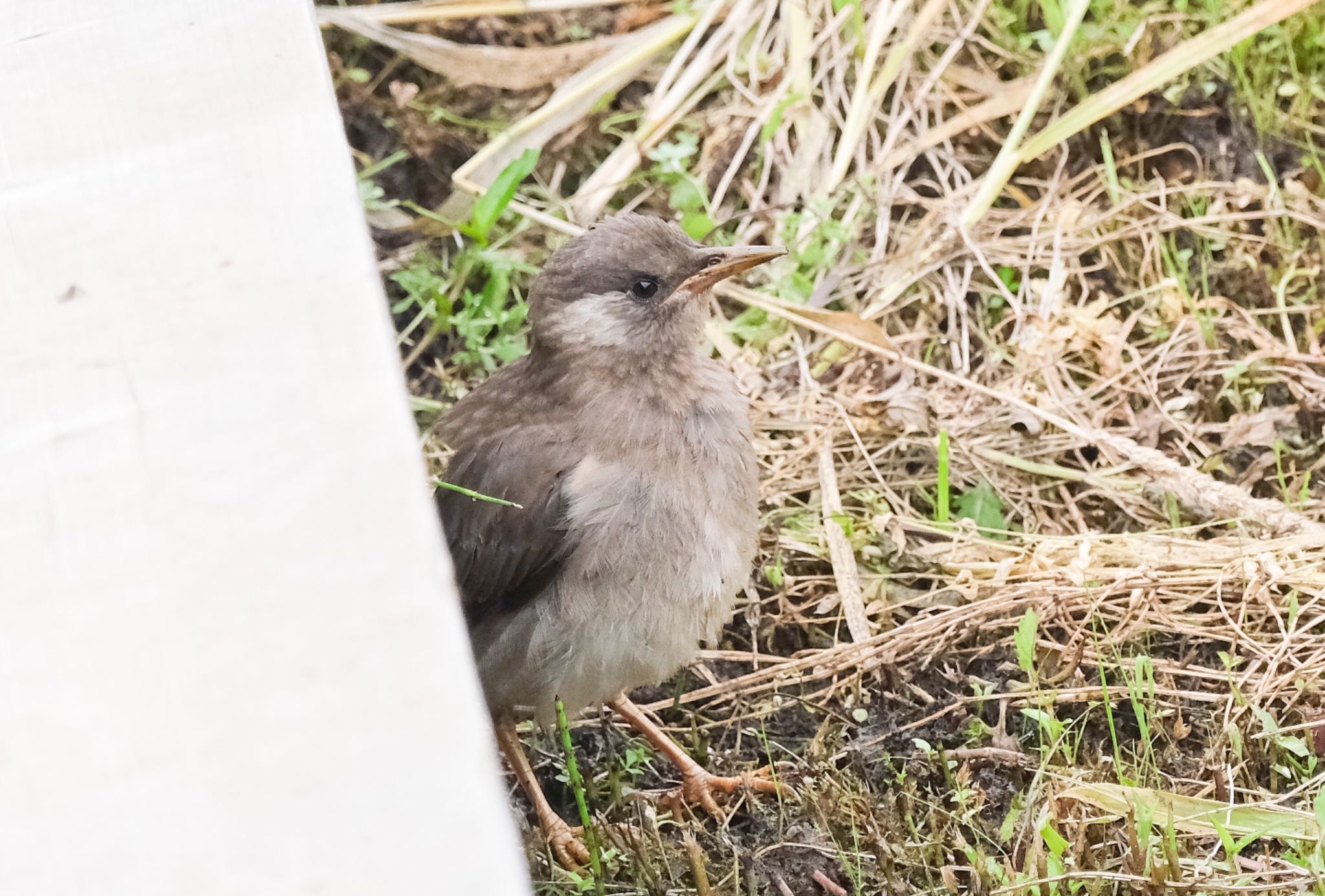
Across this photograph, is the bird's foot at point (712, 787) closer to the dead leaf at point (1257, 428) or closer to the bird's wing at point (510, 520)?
the bird's wing at point (510, 520)

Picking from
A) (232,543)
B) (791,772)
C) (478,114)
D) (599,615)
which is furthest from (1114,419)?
(232,543)

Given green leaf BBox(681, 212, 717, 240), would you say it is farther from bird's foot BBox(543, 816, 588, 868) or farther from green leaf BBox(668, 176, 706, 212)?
bird's foot BBox(543, 816, 588, 868)

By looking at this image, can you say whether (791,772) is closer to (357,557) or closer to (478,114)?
(357,557)

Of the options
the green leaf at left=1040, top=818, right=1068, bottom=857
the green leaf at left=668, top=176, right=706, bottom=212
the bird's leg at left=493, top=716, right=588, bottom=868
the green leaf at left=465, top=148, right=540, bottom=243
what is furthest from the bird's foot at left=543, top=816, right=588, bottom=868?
the green leaf at left=668, top=176, right=706, bottom=212

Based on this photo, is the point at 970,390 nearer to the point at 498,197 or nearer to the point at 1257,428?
the point at 1257,428

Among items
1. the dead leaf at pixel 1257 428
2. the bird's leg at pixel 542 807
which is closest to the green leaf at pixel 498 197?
the bird's leg at pixel 542 807

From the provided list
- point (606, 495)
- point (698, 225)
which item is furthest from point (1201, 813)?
point (698, 225)

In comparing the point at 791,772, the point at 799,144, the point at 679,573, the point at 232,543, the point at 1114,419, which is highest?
the point at 232,543
